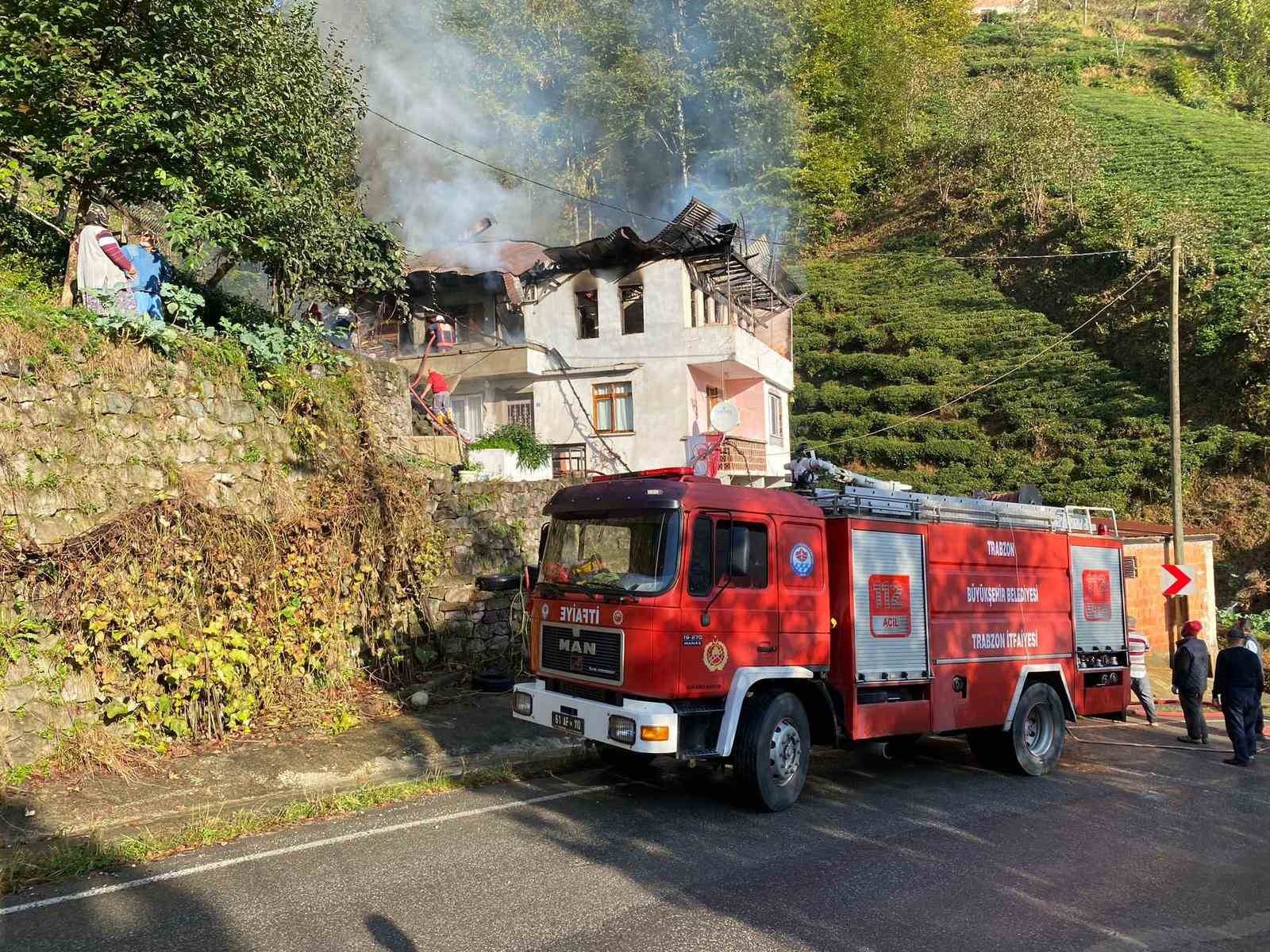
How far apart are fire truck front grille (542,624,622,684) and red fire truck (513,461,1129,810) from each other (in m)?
0.01

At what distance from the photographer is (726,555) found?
6969mm

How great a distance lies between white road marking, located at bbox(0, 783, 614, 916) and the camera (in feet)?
17.0

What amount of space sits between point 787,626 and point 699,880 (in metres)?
2.44

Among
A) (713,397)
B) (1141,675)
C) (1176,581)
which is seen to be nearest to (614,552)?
(1141,675)

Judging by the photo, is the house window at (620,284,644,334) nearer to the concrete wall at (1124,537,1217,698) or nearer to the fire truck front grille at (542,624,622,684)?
the concrete wall at (1124,537,1217,698)

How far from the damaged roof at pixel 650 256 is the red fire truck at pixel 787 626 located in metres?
18.6

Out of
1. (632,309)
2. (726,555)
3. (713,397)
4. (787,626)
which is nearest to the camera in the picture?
(726,555)

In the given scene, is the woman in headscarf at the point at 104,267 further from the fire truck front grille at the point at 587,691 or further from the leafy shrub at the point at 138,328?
the fire truck front grille at the point at 587,691

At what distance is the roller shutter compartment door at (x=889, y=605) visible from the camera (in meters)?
7.80

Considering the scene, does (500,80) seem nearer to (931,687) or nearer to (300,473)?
(300,473)

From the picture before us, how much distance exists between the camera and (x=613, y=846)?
20.0 feet

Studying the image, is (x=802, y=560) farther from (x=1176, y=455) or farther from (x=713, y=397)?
(x=713, y=397)

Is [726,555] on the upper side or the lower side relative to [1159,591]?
upper

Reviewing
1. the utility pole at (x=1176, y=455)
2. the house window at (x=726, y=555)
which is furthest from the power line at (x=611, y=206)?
the house window at (x=726, y=555)
